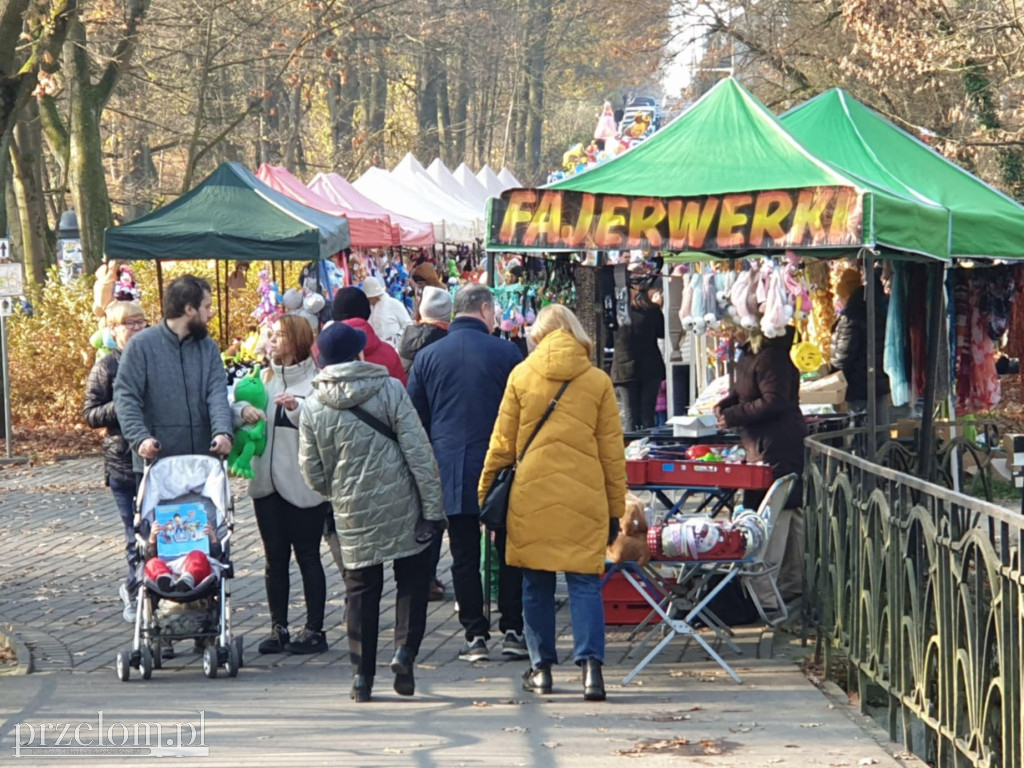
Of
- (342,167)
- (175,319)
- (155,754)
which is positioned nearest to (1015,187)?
(175,319)

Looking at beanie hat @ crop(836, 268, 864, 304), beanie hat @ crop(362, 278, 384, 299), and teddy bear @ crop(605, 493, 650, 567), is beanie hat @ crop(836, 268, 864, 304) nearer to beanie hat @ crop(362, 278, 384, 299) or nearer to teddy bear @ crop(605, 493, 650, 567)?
beanie hat @ crop(362, 278, 384, 299)

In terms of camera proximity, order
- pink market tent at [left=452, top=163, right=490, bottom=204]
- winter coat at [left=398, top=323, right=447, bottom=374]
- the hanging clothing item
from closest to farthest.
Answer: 1. winter coat at [left=398, top=323, right=447, bottom=374]
2. the hanging clothing item
3. pink market tent at [left=452, top=163, right=490, bottom=204]

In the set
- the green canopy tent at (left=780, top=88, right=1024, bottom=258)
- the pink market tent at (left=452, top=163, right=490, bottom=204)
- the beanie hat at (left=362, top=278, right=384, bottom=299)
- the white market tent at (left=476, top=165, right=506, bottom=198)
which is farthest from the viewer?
the white market tent at (left=476, top=165, right=506, bottom=198)

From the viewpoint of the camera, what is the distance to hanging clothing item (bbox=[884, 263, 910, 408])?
11719 mm

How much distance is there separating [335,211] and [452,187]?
9665 mm

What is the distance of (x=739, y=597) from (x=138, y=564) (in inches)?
126

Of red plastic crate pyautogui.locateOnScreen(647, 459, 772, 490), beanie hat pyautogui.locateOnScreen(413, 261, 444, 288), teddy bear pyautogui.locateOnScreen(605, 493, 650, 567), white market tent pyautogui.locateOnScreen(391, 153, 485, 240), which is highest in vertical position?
white market tent pyautogui.locateOnScreen(391, 153, 485, 240)

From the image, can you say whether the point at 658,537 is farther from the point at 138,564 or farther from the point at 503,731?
the point at 138,564

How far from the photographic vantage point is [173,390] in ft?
26.6

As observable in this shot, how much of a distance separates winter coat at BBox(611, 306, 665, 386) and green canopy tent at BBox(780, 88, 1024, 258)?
4868 mm

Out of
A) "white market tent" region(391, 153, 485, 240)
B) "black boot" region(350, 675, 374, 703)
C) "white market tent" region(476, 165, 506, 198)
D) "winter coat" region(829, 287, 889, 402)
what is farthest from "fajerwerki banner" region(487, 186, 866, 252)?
"white market tent" region(476, 165, 506, 198)

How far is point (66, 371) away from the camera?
20750 mm

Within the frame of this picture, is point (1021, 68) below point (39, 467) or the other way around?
the other way around

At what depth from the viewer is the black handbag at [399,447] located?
7.08 metres
